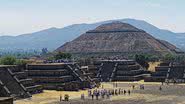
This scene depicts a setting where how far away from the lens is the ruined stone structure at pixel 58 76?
9081cm

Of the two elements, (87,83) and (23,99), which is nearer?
(23,99)

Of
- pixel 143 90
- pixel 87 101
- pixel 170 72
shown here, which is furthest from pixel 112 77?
pixel 87 101

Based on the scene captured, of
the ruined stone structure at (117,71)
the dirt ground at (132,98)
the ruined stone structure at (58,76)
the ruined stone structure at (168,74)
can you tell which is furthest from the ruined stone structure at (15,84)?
the ruined stone structure at (168,74)

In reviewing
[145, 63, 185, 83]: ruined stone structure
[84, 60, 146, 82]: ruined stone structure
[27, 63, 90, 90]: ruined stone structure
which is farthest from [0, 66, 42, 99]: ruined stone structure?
[145, 63, 185, 83]: ruined stone structure

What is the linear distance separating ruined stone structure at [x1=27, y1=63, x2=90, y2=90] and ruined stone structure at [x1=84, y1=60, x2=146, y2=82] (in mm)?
19698

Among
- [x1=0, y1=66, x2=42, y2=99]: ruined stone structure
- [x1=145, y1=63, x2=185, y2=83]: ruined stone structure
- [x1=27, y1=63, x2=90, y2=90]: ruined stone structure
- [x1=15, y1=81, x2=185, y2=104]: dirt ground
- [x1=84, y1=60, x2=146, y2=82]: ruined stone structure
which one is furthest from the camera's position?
[x1=84, y1=60, x2=146, y2=82]: ruined stone structure

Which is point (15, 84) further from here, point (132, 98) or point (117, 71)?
point (117, 71)

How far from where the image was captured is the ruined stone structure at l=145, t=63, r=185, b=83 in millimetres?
112750

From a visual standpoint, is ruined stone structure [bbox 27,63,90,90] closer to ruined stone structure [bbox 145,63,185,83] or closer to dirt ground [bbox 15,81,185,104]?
dirt ground [bbox 15,81,185,104]

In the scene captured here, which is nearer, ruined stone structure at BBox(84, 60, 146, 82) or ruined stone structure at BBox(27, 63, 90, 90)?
ruined stone structure at BBox(27, 63, 90, 90)

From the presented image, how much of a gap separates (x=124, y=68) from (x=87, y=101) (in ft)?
156

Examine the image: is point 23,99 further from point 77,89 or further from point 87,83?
point 87,83

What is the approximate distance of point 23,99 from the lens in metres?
74.1

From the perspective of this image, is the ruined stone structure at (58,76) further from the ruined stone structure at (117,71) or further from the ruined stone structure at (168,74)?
the ruined stone structure at (168,74)
